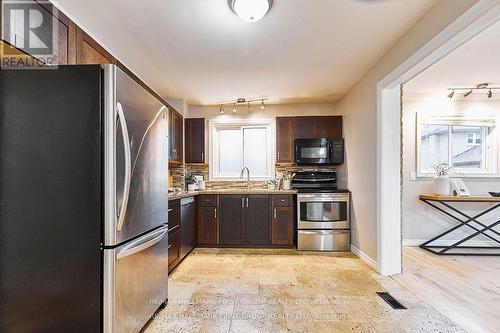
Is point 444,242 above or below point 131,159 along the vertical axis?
below

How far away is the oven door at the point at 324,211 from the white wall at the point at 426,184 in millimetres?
1072

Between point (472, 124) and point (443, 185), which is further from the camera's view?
point (472, 124)

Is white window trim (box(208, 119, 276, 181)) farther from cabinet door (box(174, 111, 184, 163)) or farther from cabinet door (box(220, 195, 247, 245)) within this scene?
cabinet door (box(220, 195, 247, 245))

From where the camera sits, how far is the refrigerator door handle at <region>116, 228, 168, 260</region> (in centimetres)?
161

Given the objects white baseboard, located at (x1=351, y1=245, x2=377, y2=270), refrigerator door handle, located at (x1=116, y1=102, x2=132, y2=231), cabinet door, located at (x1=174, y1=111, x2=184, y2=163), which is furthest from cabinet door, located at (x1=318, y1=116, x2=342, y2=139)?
refrigerator door handle, located at (x1=116, y1=102, x2=132, y2=231)

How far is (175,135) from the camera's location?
4.19m

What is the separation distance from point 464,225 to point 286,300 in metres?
3.55

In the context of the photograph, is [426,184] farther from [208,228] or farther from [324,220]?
[208,228]

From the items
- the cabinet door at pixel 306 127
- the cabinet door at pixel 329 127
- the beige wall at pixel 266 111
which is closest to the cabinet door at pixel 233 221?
the cabinet door at pixel 306 127

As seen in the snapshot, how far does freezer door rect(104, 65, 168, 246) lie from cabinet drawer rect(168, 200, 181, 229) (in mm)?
831

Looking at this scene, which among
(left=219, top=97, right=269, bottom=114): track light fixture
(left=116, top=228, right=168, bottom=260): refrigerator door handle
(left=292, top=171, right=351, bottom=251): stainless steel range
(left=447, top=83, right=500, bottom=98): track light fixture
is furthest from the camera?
(left=219, top=97, right=269, bottom=114): track light fixture

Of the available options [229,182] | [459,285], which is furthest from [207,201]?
[459,285]

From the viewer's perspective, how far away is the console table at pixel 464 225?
3.91 m

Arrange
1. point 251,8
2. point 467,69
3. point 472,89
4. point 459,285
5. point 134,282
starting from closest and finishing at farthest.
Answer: point 134,282
point 251,8
point 459,285
point 467,69
point 472,89
